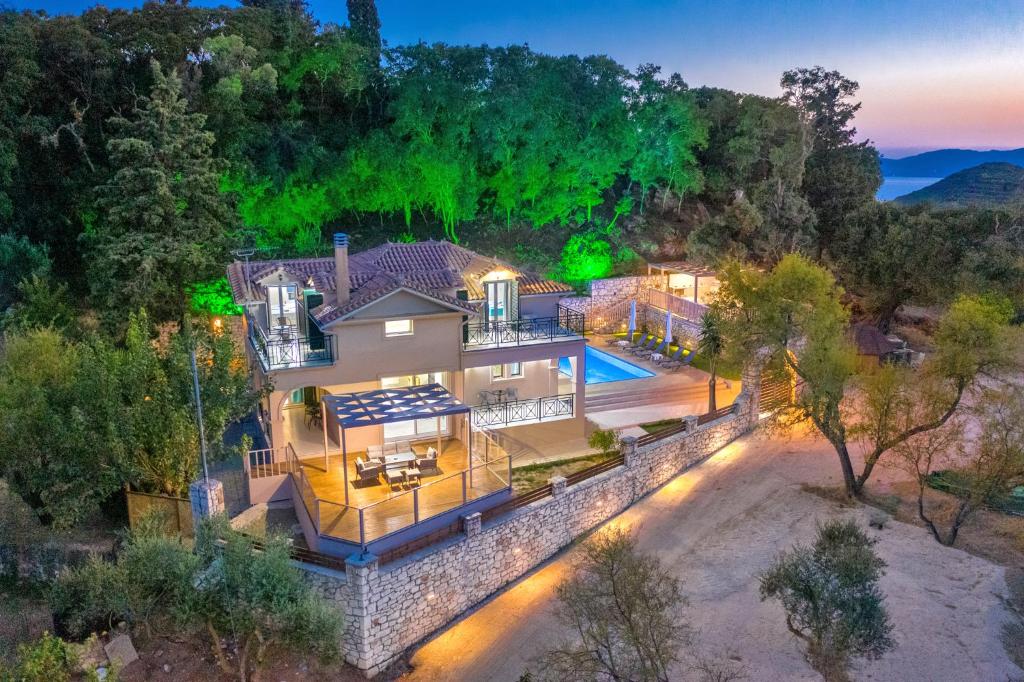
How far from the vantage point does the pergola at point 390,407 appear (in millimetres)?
19031

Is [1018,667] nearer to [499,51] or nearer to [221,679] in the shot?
[221,679]

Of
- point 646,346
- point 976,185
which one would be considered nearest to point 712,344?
point 646,346

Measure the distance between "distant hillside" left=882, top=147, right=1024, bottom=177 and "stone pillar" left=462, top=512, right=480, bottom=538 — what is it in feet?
217

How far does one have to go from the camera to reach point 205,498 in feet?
55.4

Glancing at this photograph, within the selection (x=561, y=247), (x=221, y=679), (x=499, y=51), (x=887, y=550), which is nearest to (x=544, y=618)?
(x=221, y=679)

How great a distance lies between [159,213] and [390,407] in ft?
63.4

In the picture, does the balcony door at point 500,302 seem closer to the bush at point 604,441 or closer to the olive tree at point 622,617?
the bush at point 604,441

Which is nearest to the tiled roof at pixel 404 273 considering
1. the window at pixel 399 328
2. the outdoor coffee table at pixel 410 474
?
the window at pixel 399 328

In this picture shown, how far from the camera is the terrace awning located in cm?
1903

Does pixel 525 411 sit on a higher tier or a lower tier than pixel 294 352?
lower

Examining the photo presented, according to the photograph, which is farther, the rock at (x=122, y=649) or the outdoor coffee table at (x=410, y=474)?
the outdoor coffee table at (x=410, y=474)

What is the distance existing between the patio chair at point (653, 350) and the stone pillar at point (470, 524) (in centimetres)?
1850

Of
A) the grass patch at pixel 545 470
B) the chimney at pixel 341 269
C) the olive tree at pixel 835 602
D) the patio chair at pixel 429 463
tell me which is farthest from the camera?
the grass patch at pixel 545 470

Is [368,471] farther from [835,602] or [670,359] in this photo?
[670,359]
